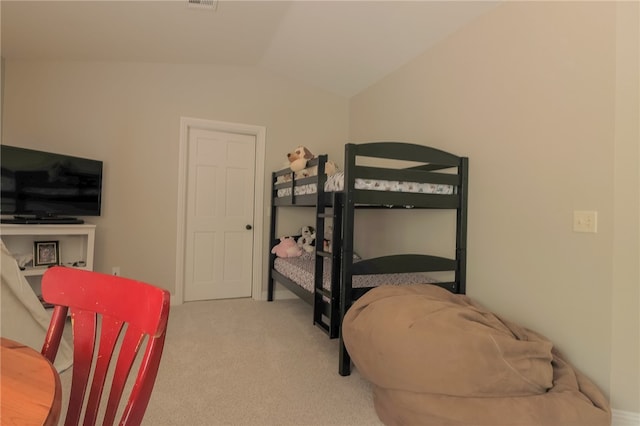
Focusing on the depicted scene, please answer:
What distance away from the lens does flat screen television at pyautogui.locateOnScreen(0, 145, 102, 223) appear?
2.65 m

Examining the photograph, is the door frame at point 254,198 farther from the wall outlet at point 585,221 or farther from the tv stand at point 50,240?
the wall outlet at point 585,221

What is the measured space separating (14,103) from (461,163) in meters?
3.77

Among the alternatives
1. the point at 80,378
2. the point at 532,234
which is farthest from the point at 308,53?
the point at 80,378

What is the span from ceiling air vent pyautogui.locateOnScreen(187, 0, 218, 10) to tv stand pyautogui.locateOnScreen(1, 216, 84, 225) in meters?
2.03

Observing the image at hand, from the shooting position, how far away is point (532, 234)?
1988 millimetres

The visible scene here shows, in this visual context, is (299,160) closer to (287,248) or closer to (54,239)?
(287,248)

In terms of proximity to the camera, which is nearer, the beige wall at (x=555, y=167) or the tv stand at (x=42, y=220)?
the beige wall at (x=555, y=167)

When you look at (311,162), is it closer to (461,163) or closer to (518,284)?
(461,163)

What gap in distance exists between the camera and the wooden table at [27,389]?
469 mm

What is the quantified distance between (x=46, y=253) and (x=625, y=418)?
13.3 feet

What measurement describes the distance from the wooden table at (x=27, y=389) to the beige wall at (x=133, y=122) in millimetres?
3015

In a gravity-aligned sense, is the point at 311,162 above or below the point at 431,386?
above

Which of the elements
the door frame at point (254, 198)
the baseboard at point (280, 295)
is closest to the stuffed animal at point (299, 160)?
the door frame at point (254, 198)

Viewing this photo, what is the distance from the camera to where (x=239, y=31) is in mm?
2926
